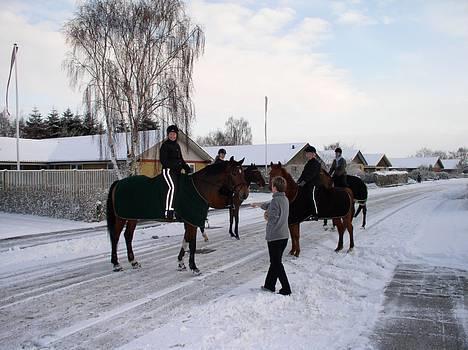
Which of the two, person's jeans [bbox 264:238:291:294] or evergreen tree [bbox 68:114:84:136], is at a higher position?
evergreen tree [bbox 68:114:84:136]

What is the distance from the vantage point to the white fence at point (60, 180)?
60.8 feet

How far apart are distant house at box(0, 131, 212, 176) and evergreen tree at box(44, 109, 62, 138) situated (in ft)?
71.9

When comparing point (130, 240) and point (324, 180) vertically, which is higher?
point (324, 180)

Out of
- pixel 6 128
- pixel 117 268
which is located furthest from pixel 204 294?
pixel 6 128

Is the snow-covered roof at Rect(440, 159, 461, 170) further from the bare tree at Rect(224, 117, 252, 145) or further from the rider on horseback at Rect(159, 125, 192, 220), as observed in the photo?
the rider on horseback at Rect(159, 125, 192, 220)

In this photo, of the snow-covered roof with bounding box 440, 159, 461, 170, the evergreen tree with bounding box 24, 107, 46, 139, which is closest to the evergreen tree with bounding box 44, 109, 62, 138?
the evergreen tree with bounding box 24, 107, 46, 139

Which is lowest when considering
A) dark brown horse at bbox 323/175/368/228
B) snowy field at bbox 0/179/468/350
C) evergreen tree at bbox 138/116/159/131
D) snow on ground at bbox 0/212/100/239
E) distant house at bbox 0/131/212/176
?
snow on ground at bbox 0/212/100/239

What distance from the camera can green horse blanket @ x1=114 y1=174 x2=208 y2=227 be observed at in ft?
26.2

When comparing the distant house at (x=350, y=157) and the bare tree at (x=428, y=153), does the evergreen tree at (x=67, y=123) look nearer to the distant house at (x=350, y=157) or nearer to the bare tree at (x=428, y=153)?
the distant house at (x=350, y=157)

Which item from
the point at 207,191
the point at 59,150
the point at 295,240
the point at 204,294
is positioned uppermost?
the point at 59,150

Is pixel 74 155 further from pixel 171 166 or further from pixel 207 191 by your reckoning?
pixel 207 191

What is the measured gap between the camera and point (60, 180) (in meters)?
19.0

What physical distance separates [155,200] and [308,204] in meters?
3.49

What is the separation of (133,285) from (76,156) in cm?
2785
